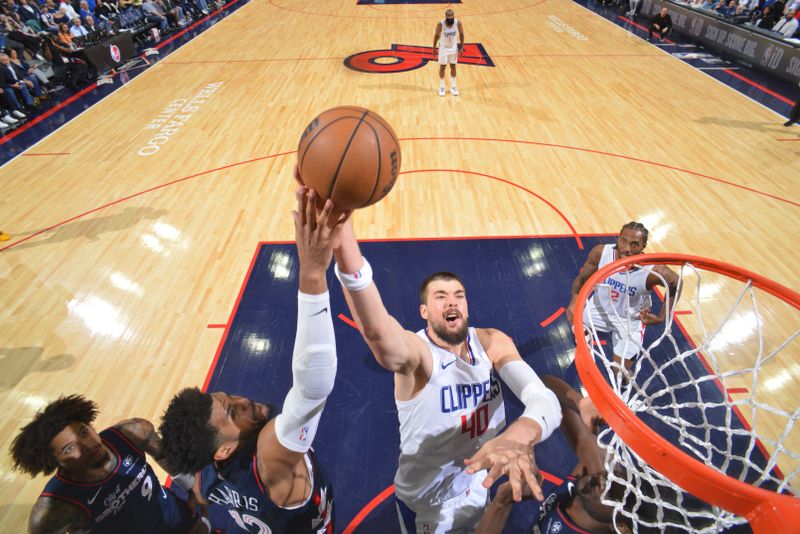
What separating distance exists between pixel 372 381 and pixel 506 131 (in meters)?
5.69

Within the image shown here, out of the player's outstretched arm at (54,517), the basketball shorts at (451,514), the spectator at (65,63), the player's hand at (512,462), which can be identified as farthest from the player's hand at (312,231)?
the spectator at (65,63)

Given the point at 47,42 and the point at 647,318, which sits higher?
the point at 47,42

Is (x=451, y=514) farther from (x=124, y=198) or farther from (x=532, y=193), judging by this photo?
(x=124, y=198)

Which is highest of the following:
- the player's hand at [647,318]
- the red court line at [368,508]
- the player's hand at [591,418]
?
the player's hand at [591,418]

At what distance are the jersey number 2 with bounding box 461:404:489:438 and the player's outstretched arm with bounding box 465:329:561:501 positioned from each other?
214mm

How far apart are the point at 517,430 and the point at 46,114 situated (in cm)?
1139

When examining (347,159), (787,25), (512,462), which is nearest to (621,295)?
(512,462)

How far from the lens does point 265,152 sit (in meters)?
7.45

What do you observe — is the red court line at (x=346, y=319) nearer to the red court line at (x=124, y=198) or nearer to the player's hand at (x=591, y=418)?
the player's hand at (x=591, y=418)

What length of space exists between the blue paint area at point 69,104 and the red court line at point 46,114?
0.20ft

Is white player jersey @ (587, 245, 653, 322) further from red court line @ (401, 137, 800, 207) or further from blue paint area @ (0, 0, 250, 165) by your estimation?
blue paint area @ (0, 0, 250, 165)

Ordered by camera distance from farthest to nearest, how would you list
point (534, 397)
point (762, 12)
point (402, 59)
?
point (762, 12) → point (402, 59) → point (534, 397)

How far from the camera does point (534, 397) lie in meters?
1.91

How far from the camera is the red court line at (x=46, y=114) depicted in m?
8.39
